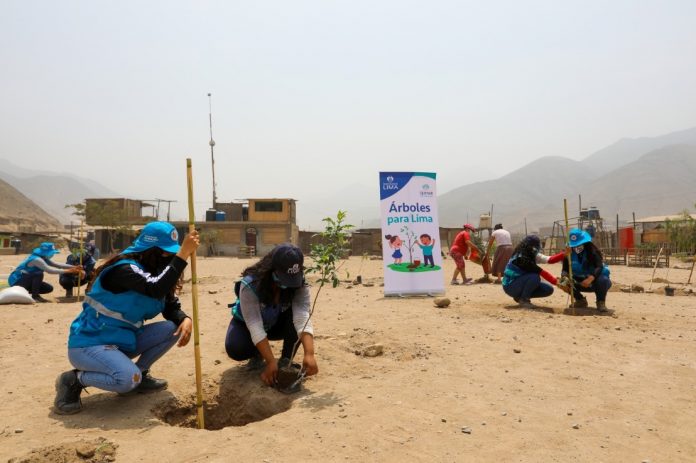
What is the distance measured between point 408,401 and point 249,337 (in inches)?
53.8

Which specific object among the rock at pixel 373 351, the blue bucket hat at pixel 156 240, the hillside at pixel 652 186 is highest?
the hillside at pixel 652 186

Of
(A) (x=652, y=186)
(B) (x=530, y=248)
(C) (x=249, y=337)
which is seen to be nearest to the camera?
(C) (x=249, y=337)

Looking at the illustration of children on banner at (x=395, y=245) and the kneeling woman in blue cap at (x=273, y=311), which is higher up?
the illustration of children on banner at (x=395, y=245)

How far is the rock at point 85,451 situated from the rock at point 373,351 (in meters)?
2.40

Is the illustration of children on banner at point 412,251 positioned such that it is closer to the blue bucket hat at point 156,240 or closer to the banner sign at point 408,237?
the banner sign at point 408,237

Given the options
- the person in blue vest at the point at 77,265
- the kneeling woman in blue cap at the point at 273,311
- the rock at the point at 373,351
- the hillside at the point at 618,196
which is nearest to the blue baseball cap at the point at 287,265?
the kneeling woman in blue cap at the point at 273,311

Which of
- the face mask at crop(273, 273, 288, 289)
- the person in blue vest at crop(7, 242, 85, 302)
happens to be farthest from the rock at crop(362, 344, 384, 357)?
the person in blue vest at crop(7, 242, 85, 302)

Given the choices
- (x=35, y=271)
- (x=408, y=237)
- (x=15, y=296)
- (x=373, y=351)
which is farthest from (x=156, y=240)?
(x=35, y=271)

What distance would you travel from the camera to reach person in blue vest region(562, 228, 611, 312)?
6309 mm

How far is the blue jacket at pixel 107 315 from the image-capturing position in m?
3.08

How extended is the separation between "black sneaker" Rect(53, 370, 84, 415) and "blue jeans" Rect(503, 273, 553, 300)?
5.65 meters

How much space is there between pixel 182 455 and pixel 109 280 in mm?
1268

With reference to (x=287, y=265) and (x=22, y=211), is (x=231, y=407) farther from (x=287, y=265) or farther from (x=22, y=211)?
(x=22, y=211)

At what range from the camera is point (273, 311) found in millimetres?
3736
